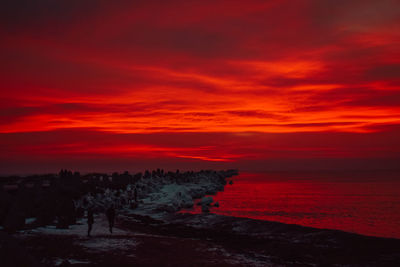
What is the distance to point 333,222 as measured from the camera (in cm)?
4303

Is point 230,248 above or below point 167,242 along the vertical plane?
below

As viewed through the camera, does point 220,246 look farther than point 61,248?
Yes

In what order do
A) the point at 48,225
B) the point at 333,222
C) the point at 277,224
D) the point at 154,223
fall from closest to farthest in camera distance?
the point at 48,225, the point at 277,224, the point at 154,223, the point at 333,222

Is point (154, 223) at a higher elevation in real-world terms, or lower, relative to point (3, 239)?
lower

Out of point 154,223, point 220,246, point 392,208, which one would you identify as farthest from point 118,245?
point 392,208

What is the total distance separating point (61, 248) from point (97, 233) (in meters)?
6.26

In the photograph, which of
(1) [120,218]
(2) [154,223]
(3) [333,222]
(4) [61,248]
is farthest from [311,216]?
(4) [61,248]

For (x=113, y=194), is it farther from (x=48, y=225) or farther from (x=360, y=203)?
(x=360, y=203)

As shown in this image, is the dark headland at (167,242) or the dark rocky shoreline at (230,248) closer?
the dark headland at (167,242)

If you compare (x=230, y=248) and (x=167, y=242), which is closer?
(x=230, y=248)

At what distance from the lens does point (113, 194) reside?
2021 inches

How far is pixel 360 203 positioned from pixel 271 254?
45721mm

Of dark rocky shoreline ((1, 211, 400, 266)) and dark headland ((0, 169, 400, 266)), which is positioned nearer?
dark headland ((0, 169, 400, 266))

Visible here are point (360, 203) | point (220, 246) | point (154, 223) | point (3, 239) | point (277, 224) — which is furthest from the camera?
point (360, 203)
